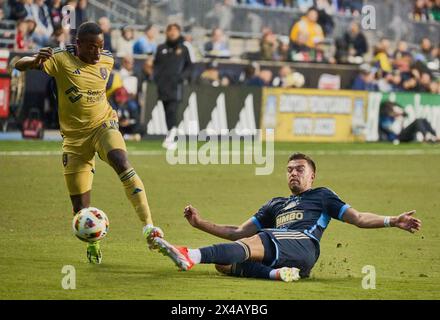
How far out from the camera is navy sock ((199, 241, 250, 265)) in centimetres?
965

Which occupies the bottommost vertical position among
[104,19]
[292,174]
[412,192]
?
[412,192]

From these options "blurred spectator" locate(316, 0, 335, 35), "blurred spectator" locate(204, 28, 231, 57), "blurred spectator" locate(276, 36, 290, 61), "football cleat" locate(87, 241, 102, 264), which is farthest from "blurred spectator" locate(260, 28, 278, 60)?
"football cleat" locate(87, 241, 102, 264)

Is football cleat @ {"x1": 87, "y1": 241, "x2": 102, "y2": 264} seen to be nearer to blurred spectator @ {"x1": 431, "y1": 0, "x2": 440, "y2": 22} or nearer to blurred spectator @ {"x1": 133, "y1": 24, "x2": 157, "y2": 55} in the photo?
blurred spectator @ {"x1": 133, "y1": 24, "x2": 157, "y2": 55}

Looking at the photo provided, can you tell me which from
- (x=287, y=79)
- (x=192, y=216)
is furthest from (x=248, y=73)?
(x=192, y=216)

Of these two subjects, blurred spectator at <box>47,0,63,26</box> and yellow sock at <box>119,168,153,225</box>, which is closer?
yellow sock at <box>119,168,153,225</box>

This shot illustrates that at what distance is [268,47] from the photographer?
28.2 m

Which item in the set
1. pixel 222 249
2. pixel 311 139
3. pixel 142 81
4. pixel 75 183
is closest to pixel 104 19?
pixel 142 81

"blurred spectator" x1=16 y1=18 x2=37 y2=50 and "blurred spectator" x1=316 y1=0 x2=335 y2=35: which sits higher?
"blurred spectator" x1=316 y1=0 x2=335 y2=35

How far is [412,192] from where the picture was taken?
18.5 meters

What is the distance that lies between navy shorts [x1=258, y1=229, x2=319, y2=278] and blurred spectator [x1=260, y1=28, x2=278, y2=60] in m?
18.2

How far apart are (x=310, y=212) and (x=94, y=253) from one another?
2248 millimetres

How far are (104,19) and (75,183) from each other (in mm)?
13515

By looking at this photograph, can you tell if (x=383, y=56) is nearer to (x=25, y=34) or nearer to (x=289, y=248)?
(x=25, y=34)
